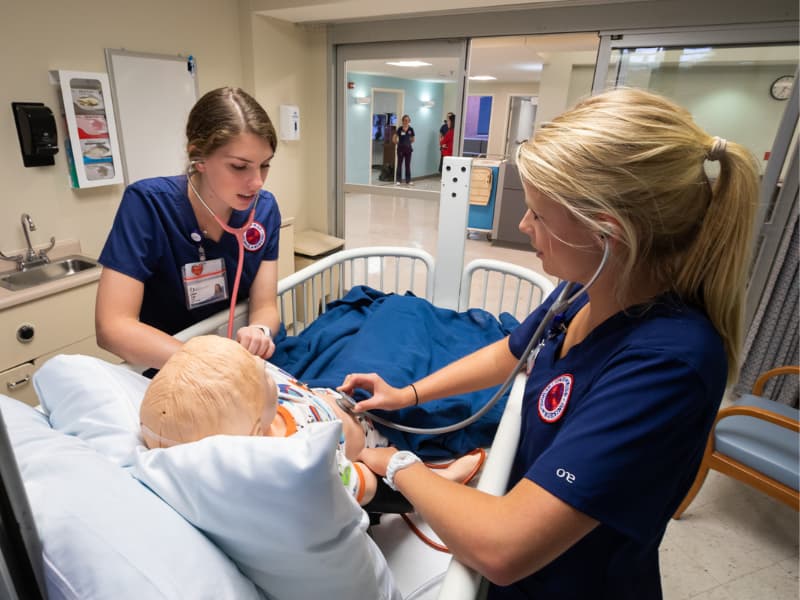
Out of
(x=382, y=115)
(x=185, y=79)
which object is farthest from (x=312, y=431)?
(x=382, y=115)

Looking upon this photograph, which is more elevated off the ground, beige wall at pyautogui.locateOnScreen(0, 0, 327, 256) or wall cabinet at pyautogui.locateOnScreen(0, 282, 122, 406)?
beige wall at pyautogui.locateOnScreen(0, 0, 327, 256)

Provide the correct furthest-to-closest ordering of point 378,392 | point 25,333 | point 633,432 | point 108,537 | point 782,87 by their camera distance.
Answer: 1. point 782,87
2. point 25,333
3. point 378,392
4. point 633,432
5. point 108,537

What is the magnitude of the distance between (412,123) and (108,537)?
6664 millimetres

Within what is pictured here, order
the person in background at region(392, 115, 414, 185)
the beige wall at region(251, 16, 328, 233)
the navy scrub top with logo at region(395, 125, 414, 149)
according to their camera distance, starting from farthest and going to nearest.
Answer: the navy scrub top with logo at region(395, 125, 414, 149) < the person in background at region(392, 115, 414, 185) < the beige wall at region(251, 16, 328, 233)

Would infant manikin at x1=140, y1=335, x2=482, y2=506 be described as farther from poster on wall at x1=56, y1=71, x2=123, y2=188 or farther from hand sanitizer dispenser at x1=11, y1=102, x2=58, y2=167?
poster on wall at x1=56, y1=71, x2=123, y2=188

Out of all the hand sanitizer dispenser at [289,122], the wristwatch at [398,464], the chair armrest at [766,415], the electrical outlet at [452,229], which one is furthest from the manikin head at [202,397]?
the hand sanitizer dispenser at [289,122]

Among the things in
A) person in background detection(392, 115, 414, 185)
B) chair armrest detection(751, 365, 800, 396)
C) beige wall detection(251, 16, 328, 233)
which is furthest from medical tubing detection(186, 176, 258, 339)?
person in background detection(392, 115, 414, 185)

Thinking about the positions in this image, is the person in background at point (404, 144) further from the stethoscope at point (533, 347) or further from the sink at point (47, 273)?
the stethoscope at point (533, 347)

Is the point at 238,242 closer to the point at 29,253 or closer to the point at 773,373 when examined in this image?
the point at 29,253

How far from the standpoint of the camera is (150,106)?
2.54 meters

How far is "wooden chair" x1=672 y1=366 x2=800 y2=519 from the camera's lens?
4.99ft

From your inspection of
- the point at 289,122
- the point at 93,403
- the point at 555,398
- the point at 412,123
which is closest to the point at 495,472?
the point at 555,398

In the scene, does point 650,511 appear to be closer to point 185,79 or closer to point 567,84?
point 185,79

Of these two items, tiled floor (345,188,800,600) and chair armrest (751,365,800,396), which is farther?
chair armrest (751,365,800,396)
